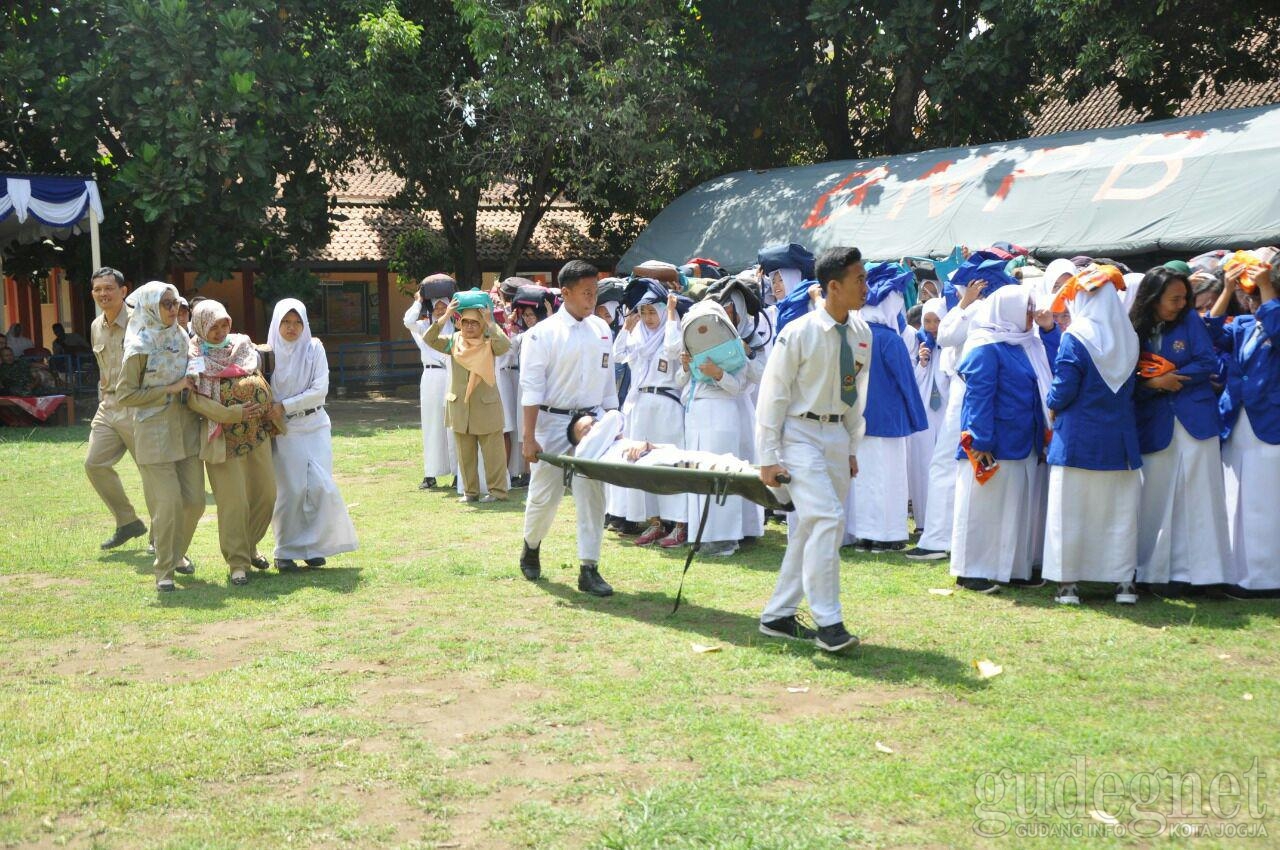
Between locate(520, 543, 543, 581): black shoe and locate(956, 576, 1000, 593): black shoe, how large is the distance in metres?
2.52

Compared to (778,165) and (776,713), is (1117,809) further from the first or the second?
(778,165)

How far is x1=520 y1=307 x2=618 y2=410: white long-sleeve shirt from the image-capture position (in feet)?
23.1

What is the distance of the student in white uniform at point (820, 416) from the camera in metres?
5.59

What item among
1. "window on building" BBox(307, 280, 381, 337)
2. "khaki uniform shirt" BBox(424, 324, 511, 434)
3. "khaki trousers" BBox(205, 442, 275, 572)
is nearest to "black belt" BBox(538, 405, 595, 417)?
"khaki trousers" BBox(205, 442, 275, 572)

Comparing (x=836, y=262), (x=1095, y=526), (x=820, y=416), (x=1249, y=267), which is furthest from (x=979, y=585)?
(x=836, y=262)

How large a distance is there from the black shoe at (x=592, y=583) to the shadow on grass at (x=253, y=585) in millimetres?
1385

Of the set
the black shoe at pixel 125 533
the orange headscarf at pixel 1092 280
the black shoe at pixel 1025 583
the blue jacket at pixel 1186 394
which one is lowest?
the black shoe at pixel 125 533

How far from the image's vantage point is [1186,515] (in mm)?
6781

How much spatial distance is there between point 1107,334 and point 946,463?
1690 mm

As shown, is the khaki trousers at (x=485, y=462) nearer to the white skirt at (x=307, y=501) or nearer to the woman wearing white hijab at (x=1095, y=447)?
the white skirt at (x=307, y=501)

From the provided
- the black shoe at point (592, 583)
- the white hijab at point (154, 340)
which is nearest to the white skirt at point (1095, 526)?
the black shoe at point (592, 583)

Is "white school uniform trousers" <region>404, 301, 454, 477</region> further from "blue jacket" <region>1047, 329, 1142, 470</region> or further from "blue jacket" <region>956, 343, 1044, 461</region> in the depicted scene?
"blue jacket" <region>1047, 329, 1142, 470</region>

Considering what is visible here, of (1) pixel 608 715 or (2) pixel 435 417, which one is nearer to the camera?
(1) pixel 608 715

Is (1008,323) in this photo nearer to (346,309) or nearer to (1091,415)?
(1091,415)
